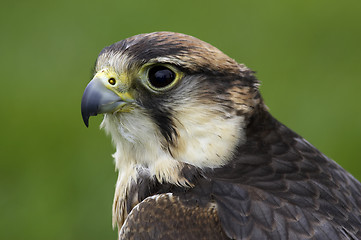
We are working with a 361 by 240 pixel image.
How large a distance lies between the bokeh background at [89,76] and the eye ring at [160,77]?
8.93ft

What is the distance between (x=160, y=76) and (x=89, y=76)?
399 centimetres

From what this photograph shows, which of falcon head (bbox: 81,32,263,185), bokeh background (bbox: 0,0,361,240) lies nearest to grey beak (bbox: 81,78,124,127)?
falcon head (bbox: 81,32,263,185)

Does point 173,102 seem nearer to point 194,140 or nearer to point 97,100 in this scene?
point 194,140

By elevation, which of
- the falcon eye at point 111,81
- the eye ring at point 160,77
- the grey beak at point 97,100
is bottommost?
the grey beak at point 97,100

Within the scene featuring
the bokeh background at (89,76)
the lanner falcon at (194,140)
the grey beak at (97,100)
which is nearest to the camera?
the lanner falcon at (194,140)

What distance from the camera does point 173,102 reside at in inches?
130

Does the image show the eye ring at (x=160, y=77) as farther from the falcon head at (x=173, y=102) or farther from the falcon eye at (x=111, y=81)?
the falcon eye at (x=111, y=81)

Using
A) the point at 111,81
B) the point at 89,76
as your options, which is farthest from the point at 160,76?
the point at 89,76

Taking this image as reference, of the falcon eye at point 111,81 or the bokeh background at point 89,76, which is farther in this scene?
the bokeh background at point 89,76

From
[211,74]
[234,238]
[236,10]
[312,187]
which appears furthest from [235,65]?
[236,10]

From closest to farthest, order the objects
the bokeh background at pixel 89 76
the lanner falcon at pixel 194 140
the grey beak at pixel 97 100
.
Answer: the lanner falcon at pixel 194 140, the grey beak at pixel 97 100, the bokeh background at pixel 89 76

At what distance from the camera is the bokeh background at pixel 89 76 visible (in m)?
5.94

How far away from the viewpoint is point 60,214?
5777 millimetres

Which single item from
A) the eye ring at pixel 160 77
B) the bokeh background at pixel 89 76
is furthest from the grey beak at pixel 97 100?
the bokeh background at pixel 89 76
